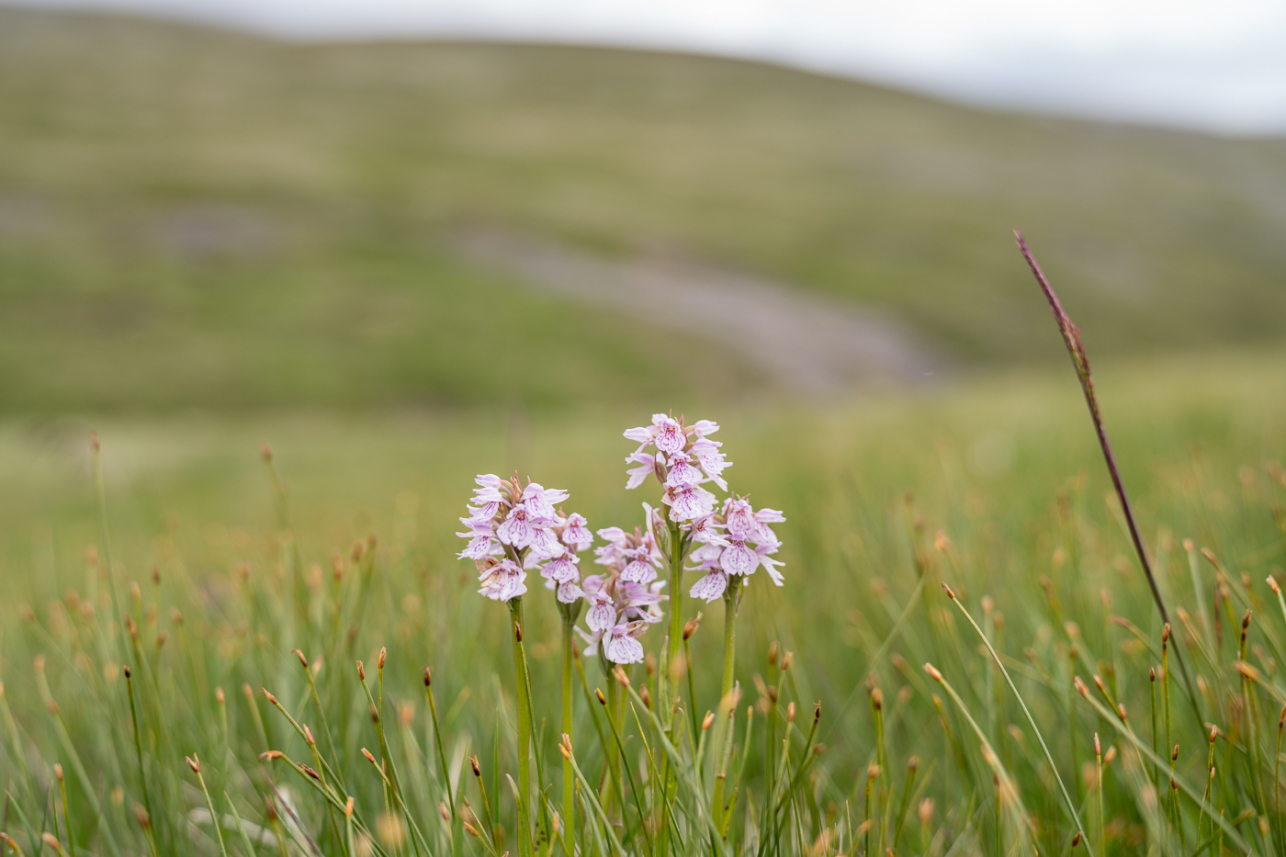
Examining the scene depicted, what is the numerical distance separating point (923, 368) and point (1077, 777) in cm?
4012

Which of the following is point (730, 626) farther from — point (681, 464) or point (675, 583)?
point (681, 464)

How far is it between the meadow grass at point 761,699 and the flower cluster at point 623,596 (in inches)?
3.1

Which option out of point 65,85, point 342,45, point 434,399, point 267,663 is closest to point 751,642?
point 267,663

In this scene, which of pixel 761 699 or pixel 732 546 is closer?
pixel 732 546

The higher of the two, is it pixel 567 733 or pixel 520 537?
pixel 520 537

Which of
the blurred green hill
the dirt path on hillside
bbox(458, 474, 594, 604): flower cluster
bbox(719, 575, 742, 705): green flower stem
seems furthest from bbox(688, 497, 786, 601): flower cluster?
the dirt path on hillside

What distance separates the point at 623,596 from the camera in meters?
1.25

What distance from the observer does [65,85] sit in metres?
67.8

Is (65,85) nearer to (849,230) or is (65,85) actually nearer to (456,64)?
(456,64)

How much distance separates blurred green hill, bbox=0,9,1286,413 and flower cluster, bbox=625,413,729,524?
91.3ft

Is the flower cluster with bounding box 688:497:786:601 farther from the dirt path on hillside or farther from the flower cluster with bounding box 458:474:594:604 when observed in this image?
the dirt path on hillside

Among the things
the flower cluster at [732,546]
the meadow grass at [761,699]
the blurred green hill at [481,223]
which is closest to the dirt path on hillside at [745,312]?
the blurred green hill at [481,223]

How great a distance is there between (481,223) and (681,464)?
50.1 metres

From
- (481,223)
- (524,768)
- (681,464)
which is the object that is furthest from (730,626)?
(481,223)
